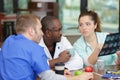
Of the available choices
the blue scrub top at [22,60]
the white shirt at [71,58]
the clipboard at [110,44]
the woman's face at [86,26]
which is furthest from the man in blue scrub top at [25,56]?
the woman's face at [86,26]

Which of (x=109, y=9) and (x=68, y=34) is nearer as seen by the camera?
(x=68, y=34)

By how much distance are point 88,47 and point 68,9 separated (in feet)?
14.6

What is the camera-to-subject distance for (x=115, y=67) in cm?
263

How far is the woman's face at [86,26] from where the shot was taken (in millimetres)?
2842

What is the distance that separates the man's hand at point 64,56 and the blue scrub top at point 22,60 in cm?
75

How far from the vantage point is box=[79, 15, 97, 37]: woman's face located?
2.84m

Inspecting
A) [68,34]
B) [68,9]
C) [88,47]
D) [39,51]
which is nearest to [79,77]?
[39,51]

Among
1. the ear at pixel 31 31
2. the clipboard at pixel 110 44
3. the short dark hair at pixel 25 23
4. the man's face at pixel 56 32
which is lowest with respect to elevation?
the clipboard at pixel 110 44

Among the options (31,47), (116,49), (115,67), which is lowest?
(115,67)

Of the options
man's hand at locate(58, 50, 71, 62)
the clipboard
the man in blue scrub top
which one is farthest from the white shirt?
the man in blue scrub top

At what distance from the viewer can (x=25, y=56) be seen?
72.2 inches

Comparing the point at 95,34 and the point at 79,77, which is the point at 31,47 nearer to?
the point at 79,77

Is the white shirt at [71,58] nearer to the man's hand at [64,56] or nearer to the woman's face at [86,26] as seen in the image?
the man's hand at [64,56]

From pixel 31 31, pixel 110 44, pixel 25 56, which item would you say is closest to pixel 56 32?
pixel 110 44
